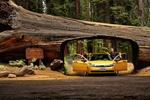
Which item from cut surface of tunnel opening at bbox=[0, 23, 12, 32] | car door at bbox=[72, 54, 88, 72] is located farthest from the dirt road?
cut surface of tunnel opening at bbox=[0, 23, 12, 32]

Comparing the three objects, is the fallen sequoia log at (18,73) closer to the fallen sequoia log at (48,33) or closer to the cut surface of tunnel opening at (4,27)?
the fallen sequoia log at (48,33)

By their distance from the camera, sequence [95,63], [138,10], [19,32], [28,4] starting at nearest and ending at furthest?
[95,63] < [19,32] < [28,4] < [138,10]

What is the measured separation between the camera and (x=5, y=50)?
89.8 ft

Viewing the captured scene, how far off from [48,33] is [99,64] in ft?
14.5

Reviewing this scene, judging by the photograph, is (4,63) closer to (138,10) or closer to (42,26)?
(42,26)

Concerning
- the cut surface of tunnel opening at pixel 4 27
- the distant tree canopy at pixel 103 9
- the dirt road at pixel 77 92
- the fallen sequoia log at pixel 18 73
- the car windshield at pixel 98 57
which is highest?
the distant tree canopy at pixel 103 9

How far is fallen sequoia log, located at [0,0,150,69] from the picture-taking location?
87.8ft

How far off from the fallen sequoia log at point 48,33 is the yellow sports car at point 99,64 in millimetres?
1415

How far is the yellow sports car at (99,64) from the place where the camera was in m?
24.4

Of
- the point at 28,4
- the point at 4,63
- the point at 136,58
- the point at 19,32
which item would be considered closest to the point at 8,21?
the point at 19,32

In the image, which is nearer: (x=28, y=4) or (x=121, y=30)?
(x=121, y=30)

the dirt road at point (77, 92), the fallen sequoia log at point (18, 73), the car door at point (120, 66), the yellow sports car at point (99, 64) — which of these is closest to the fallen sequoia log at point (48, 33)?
the yellow sports car at point (99, 64)

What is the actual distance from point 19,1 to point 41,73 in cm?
2109

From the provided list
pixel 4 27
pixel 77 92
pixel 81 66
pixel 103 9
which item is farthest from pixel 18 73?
pixel 103 9
